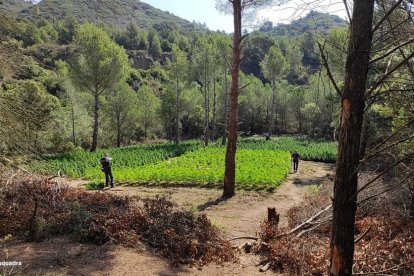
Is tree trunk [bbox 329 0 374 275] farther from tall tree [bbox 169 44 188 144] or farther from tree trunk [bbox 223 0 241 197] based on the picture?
tall tree [bbox 169 44 188 144]

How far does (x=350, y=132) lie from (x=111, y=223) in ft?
20.9

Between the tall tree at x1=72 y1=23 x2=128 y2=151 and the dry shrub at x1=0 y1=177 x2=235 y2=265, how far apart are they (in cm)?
2174

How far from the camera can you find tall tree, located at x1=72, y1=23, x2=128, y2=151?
2955cm

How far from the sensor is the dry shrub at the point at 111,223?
25.0 ft

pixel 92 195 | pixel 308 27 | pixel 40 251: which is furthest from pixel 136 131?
pixel 308 27

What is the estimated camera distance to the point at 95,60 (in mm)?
29734

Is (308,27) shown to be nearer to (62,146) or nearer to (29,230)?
(29,230)

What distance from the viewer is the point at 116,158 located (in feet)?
79.7

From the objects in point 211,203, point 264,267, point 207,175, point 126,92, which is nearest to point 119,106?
point 126,92

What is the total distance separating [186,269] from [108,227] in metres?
2.00

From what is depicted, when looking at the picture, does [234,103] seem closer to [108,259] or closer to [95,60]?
[108,259]

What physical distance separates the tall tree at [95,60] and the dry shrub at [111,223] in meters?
21.7

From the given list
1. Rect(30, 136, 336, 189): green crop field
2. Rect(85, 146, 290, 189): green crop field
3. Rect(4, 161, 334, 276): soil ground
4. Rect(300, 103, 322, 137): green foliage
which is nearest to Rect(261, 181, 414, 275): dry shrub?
Rect(4, 161, 334, 276): soil ground

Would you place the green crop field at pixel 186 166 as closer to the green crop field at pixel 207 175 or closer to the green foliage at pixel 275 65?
the green crop field at pixel 207 175
